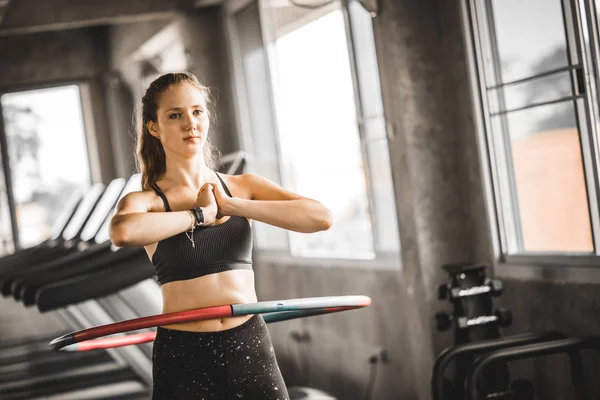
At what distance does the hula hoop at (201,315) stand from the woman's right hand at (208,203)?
21cm

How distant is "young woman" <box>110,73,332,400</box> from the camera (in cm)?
218

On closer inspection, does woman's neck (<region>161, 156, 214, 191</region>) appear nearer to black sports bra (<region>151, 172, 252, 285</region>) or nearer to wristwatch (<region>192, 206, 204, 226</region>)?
black sports bra (<region>151, 172, 252, 285</region>)

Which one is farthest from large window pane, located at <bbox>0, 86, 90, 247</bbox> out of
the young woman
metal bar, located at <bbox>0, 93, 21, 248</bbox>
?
the young woman

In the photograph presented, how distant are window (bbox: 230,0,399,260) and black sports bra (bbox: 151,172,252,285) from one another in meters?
3.01

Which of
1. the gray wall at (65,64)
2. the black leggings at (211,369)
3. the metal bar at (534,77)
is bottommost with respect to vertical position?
the black leggings at (211,369)

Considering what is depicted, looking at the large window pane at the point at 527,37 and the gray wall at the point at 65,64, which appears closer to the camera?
the large window pane at the point at 527,37

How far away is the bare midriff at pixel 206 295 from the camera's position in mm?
2211

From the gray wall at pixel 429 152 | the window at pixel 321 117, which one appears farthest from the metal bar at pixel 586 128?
the window at pixel 321 117

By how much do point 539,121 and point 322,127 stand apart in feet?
7.90

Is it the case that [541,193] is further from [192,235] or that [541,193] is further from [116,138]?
[116,138]

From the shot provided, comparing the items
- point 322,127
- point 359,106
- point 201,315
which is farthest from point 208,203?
point 322,127

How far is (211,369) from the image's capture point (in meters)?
2.19

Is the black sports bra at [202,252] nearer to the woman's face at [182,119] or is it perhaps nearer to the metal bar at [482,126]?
the woman's face at [182,119]

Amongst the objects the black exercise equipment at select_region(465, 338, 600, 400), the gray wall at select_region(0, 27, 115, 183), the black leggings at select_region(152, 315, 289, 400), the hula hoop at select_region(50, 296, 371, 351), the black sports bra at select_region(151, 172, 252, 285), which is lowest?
the black exercise equipment at select_region(465, 338, 600, 400)
